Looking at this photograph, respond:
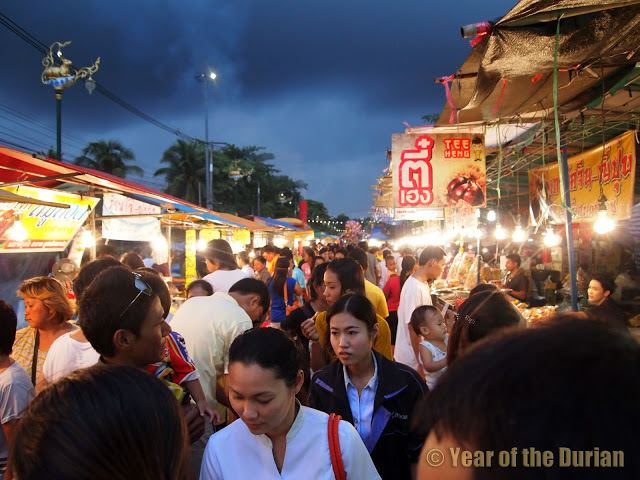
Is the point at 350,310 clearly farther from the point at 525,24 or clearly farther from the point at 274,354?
the point at 525,24

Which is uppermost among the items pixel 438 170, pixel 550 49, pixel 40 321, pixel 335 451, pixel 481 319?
pixel 550 49

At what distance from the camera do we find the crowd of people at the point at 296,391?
585 mm

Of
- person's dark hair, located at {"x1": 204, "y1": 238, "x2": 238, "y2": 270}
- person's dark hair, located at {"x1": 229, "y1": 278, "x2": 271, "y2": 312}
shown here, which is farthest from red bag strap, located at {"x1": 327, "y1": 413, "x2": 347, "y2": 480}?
person's dark hair, located at {"x1": 204, "y1": 238, "x2": 238, "y2": 270}

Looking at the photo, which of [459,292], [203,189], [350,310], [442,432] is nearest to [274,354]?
[350,310]

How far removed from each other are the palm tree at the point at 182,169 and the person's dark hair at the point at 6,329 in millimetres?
39545

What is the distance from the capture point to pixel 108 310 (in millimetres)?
1915

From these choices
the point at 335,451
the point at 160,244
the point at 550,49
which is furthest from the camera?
the point at 160,244

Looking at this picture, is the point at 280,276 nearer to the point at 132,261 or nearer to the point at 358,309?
the point at 132,261

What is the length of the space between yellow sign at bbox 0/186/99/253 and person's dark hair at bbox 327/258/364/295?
391cm

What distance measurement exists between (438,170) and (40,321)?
5.64 m

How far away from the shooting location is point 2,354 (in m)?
2.45

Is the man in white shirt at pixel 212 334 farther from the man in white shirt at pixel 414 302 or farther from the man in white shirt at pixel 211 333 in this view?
the man in white shirt at pixel 414 302

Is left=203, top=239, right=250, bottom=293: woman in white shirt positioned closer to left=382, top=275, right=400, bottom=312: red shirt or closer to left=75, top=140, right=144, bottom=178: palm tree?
left=382, top=275, right=400, bottom=312: red shirt

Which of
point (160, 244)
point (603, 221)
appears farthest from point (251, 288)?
point (160, 244)
